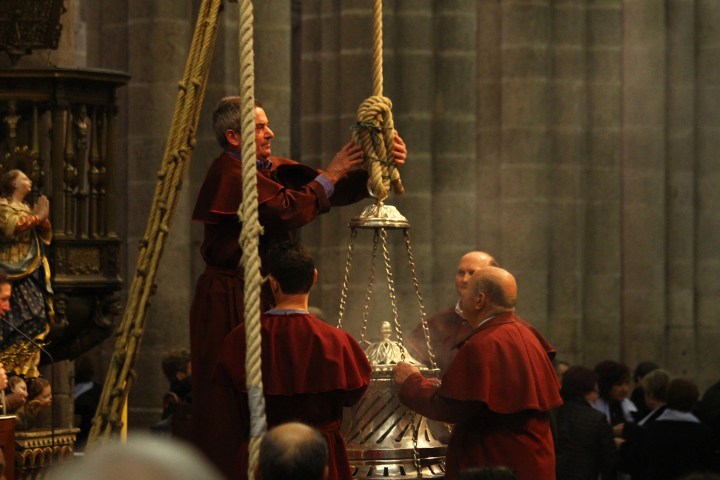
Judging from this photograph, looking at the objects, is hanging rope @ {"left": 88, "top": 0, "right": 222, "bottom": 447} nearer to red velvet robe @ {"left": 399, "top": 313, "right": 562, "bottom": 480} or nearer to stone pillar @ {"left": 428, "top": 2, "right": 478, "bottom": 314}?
red velvet robe @ {"left": 399, "top": 313, "right": 562, "bottom": 480}

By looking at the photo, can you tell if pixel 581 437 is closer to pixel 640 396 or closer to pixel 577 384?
pixel 577 384

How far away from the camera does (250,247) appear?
14.8 feet

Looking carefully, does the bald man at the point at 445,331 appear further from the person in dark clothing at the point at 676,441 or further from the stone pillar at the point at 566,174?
the stone pillar at the point at 566,174

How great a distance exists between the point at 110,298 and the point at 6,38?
182 cm

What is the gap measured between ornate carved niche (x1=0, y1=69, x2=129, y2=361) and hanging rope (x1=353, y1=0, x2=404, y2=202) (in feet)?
12.0

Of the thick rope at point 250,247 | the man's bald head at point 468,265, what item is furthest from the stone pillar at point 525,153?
the thick rope at point 250,247

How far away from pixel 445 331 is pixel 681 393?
2.58m

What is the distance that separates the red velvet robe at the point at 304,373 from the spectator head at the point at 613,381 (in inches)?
237

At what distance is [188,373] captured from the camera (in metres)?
10.4

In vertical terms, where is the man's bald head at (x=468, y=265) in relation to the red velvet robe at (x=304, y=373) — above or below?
above

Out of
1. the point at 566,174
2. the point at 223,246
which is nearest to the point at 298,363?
the point at 223,246

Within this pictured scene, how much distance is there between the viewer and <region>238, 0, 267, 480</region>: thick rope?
446 centimetres

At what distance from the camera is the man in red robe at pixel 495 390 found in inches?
243

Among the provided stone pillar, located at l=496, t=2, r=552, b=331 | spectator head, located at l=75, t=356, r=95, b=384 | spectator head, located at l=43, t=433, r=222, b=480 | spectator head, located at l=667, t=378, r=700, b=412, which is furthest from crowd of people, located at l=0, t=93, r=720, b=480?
stone pillar, located at l=496, t=2, r=552, b=331
